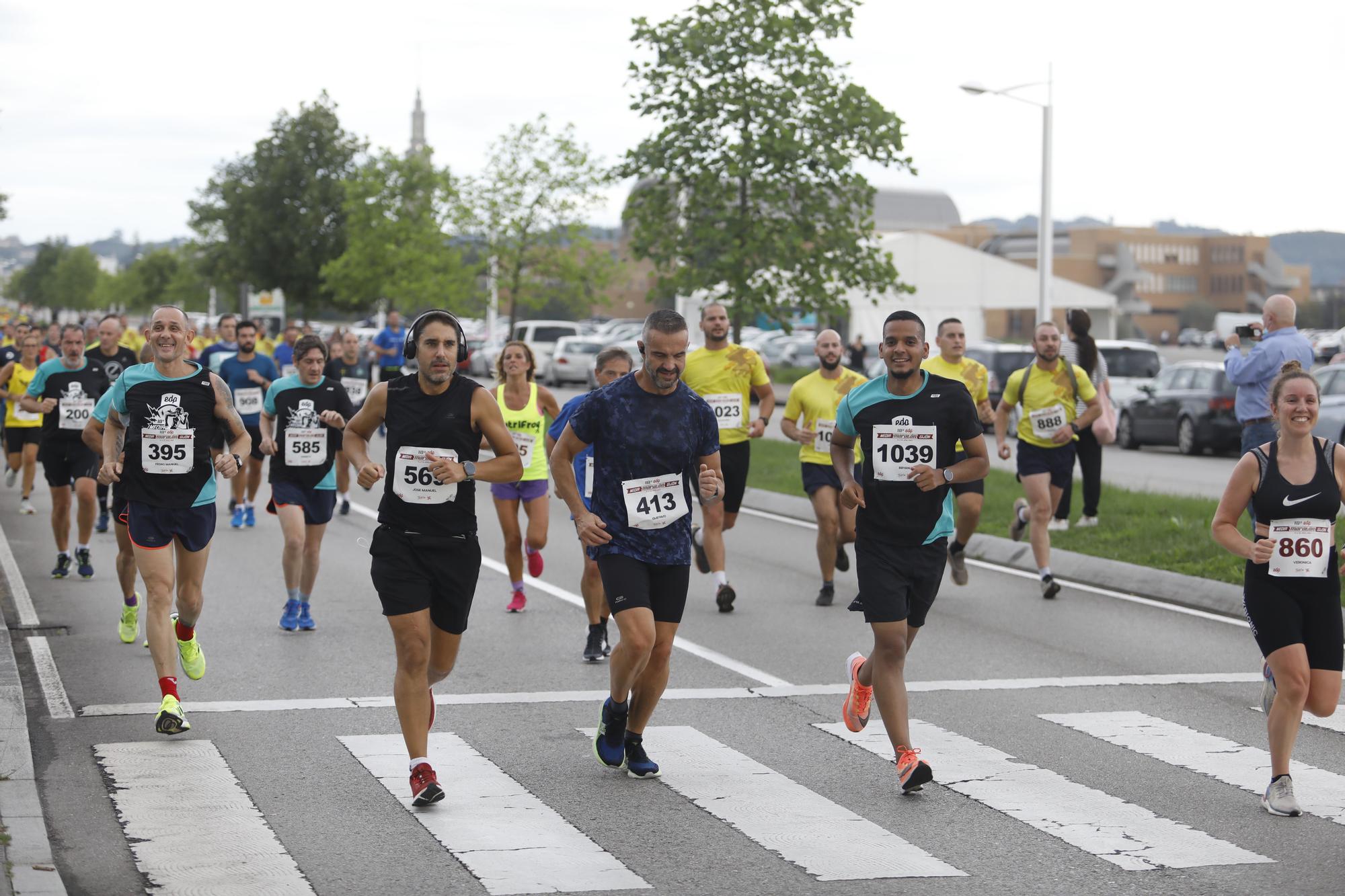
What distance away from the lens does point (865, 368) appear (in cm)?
4859

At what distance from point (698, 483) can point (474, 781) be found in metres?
1.49

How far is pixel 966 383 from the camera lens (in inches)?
475

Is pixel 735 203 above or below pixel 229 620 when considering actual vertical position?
above

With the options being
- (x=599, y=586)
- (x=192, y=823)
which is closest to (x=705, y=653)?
(x=599, y=586)

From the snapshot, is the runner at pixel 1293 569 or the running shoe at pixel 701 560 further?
the running shoe at pixel 701 560

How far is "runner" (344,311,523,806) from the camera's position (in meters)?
6.68

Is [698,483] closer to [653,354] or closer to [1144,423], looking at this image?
[653,354]

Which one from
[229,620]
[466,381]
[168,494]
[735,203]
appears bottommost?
[229,620]

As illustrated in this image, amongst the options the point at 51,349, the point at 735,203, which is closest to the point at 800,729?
the point at 735,203

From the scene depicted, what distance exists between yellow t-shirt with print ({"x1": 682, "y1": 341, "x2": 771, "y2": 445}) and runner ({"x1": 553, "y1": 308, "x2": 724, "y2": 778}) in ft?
16.3

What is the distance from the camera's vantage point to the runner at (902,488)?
704cm

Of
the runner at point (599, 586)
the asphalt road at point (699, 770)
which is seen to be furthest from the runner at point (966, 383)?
the runner at point (599, 586)

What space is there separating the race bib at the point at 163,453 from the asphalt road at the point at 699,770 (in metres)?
1.14

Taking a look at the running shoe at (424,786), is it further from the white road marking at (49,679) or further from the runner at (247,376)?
the runner at (247,376)
